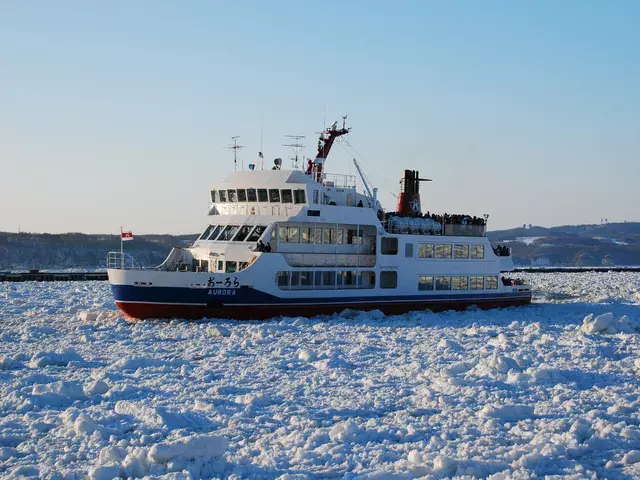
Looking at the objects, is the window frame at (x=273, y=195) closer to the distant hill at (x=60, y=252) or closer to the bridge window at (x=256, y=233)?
the bridge window at (x=256, y=233)

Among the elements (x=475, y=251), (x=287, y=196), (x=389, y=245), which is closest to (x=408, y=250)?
(x=389, y=245)

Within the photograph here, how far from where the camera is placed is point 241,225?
30.1 m

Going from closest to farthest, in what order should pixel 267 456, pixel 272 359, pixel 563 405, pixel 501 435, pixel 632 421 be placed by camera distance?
pixel 267 456, pixel 501 435, pixel 632 421, pixel 563 405, pixel 272 359

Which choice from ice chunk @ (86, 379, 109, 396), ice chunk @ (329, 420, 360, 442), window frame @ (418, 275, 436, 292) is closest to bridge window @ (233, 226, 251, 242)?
window frame @ (418, 275, 436, 292)

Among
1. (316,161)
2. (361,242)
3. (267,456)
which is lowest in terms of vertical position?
(267,456)

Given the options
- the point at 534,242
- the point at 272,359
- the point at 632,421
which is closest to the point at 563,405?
the point at 632,421

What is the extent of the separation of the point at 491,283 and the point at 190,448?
92.7 feet

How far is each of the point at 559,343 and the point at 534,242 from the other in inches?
7285

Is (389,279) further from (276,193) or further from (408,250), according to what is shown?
(276,193)

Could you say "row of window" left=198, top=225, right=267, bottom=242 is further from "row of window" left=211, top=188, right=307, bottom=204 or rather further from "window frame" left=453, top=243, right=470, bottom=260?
"window frame" left=453, top=243, right=470, bottom=260

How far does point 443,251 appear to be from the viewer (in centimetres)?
3484

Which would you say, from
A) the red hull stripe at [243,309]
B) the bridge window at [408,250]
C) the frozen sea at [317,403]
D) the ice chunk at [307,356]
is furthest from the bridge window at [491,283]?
the ice chunk at [307,356]

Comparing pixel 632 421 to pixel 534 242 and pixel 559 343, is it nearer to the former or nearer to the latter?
pixel 559 343

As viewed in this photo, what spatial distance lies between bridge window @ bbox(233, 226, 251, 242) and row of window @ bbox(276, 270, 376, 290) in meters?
2.51
